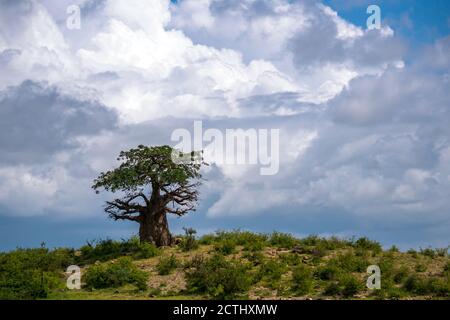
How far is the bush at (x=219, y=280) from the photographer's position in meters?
31.4

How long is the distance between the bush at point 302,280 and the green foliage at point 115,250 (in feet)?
33.1

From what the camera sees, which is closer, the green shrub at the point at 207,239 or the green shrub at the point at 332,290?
the green shrub at the point at 332,290

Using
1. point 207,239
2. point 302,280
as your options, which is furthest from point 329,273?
point 207,239

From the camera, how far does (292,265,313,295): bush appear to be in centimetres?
3186

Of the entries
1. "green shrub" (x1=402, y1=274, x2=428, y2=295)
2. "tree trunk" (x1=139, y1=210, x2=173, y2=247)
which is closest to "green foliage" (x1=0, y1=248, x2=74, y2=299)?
"tree trunk" (x1=139, y1=210, x2=173, y2=247)

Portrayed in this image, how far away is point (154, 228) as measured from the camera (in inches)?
1658

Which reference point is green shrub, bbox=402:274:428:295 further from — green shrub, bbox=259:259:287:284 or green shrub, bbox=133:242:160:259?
green shrub, bbox=133:242:160:259

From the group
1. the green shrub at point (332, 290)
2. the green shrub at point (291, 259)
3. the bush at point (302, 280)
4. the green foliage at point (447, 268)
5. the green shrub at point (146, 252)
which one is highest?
the green shrub at point (146, 252)

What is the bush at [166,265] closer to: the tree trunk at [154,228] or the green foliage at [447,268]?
the tree trunk at [154,228]

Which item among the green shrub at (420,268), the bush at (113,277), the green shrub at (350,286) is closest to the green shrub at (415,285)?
the green shrub at (350,286)
